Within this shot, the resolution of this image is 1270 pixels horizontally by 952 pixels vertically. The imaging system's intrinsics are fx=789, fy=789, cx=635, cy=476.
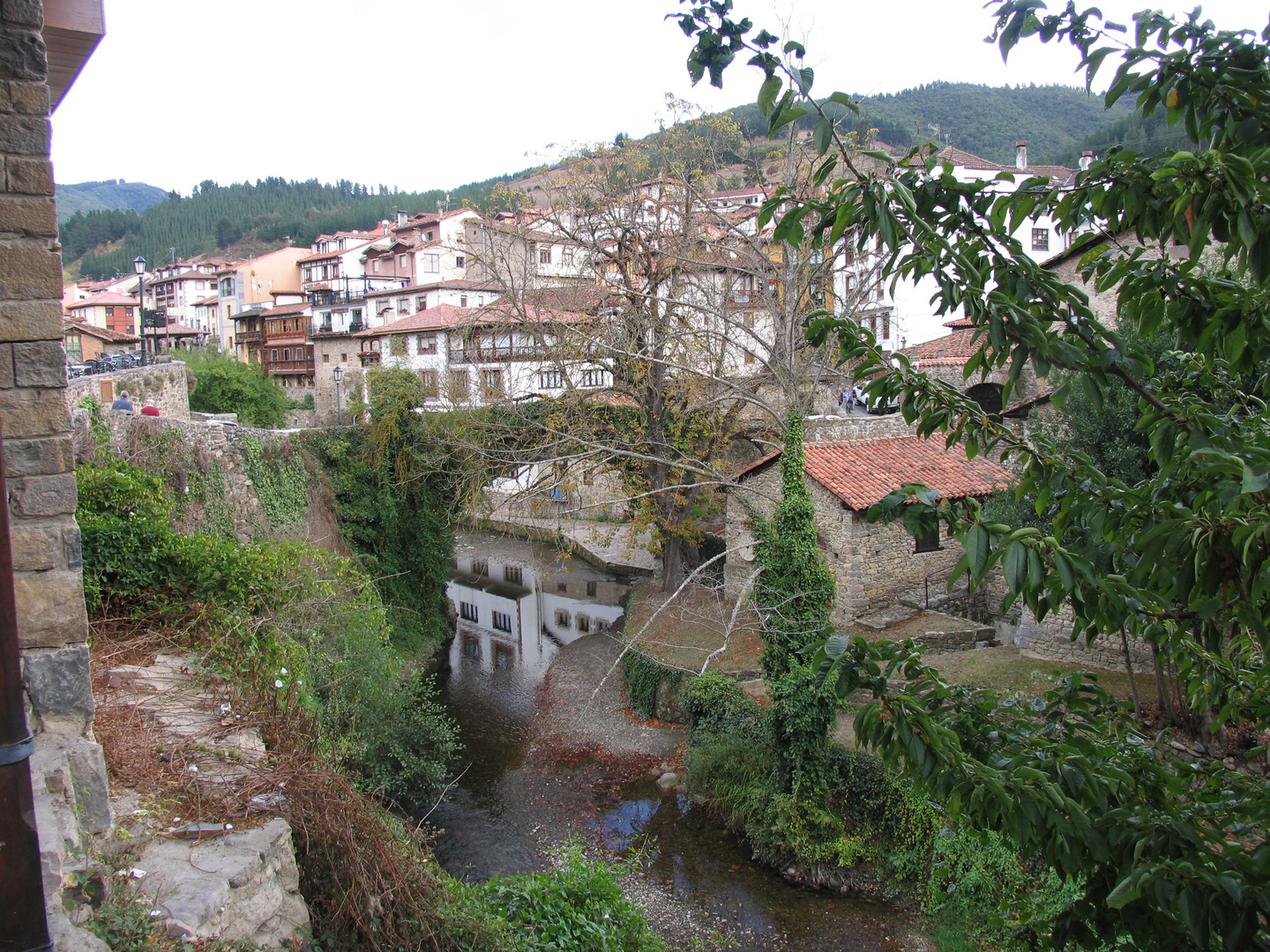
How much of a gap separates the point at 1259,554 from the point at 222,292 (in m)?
66.3

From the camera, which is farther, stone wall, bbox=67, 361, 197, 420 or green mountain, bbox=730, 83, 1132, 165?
green mountain, bbox=730, 83, 1132, 165

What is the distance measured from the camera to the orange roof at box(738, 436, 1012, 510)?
15289 mm

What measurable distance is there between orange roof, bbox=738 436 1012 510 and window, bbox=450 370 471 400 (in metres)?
7.31

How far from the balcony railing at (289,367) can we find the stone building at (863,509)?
37988mm

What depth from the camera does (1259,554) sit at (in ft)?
7.63

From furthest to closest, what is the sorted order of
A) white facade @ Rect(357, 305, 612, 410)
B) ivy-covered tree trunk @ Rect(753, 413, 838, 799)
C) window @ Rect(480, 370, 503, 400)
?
window @ Rect(480, 370, 503, 400) < white facade @ Rect(357, 305, 612, 410) < ivy-covered tree trunk @ Rect(753, 413, 838, 799)

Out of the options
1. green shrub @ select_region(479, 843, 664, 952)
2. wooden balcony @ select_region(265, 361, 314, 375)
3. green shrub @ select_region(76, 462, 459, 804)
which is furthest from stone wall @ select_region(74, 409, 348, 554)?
wooden balcony @ select_region(265, 361, 314, 375)

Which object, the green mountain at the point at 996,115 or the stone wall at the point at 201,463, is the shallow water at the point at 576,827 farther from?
the green mountain at the point at 996,115

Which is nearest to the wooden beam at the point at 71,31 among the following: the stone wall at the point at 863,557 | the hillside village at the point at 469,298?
the hillside village at the point at 469,298

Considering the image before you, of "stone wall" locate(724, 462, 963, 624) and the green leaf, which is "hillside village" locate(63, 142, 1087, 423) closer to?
the green leaf

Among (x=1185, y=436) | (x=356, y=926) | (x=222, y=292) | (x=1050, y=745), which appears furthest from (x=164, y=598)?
(x=222, y=292)

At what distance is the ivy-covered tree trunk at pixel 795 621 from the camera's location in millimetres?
10414

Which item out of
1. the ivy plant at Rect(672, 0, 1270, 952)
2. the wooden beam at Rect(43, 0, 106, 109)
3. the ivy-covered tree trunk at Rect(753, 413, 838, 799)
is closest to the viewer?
the ivy plant at Rect(672, 0, 1270, 952)

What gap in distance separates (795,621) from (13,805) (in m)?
9.45
